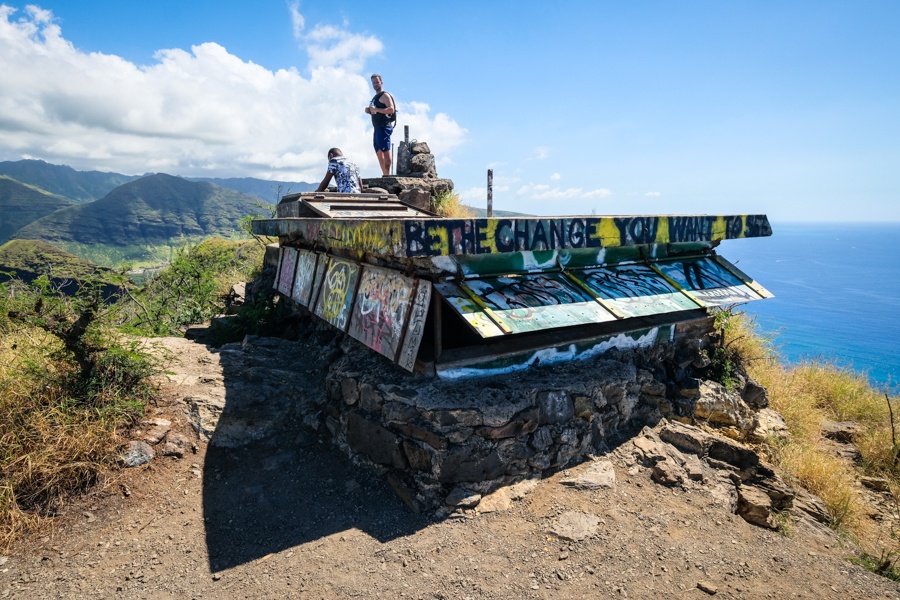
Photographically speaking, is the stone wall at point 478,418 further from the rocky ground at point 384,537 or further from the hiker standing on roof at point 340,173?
the hiker standing on roof at point 340,173

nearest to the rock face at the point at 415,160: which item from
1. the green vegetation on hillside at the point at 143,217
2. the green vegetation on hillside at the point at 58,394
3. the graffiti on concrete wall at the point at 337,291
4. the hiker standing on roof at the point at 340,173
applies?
the hiker standing on roof at the point at 340,173

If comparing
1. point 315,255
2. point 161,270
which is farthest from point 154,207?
point 315,255

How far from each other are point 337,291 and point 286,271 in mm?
2660

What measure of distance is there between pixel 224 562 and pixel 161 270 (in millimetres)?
10795

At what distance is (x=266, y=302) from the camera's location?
8.72 metres

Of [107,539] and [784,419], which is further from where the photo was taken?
[784,419]

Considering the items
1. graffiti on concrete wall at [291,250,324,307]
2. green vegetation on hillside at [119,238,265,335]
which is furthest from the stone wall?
green vegetation on hillside at [119,238,265,335]

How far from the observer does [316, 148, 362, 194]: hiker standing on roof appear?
8.54 m

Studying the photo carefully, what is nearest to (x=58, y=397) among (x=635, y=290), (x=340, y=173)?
(x=340, y=173)

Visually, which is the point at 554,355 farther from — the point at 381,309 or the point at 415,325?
Result: the point at 381,309

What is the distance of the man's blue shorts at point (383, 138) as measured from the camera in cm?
1113

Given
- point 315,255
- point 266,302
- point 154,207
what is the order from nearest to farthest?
point 315,255 → point 266,302 → point 154,207

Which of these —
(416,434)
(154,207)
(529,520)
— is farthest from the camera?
(154,207)

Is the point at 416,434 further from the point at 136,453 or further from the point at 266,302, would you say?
the point at 266,302
